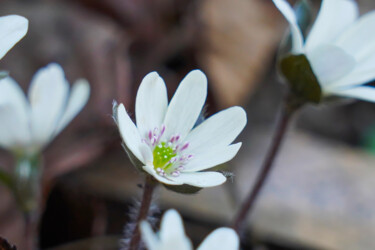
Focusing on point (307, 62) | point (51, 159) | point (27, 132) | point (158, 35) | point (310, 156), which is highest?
point (307, 62)

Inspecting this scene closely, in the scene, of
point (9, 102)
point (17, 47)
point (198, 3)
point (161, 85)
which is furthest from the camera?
point (198, 3)

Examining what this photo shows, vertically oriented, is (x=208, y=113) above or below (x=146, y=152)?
below

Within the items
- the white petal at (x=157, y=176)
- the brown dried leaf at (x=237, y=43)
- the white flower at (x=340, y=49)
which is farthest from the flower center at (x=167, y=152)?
the brown dried leaf at (x=237, y=43)

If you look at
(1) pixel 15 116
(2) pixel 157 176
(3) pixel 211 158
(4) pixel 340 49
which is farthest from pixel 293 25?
(1) pixel 15 116

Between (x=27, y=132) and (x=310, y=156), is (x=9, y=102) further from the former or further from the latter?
(x=310, y=156)

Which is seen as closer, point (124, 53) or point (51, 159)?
point (51, 159)

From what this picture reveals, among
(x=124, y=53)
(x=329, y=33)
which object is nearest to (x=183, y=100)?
(x=329, y=33)

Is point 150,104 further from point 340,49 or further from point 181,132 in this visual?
point 340,49
